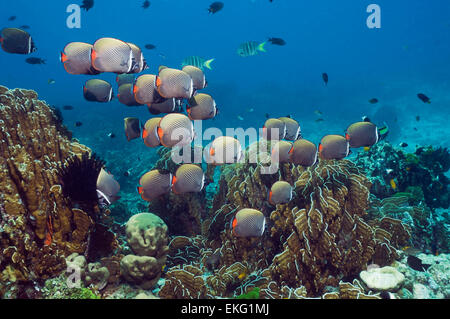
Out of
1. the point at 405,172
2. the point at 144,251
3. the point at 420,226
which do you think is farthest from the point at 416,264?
the point at 405,172

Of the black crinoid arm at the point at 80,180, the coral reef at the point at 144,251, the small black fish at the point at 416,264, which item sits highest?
the black crinoid arm at the point at 80,180

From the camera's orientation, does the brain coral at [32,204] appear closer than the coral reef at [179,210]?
Yes

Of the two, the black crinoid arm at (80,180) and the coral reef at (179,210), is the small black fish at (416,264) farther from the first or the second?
the black crinoid arm at (80,180)

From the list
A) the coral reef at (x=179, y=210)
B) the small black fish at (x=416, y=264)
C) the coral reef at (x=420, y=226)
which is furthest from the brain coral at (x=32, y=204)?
the coral reef at (x=420, y=226)

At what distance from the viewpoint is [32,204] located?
3232mm

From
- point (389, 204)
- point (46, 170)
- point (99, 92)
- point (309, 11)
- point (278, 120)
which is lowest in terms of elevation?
point (389, 204)

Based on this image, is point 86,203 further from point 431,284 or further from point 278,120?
point 431,284

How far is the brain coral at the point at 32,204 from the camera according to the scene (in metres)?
2.98

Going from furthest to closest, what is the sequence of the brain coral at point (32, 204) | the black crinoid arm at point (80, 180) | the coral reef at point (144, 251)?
1. the black crinoid arm at point (80, 180)
2. the coral reef at point (144, 251)
3. the brain coral at point (32, 204)

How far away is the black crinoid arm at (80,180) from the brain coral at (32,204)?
0.34ft

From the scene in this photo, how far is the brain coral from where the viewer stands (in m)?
2.98
